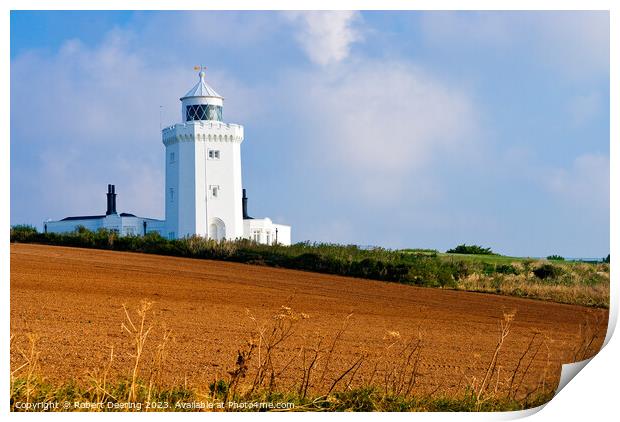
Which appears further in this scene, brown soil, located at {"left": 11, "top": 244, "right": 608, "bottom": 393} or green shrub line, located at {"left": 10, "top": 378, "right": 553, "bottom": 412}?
brown soil, located at {"left": 11, "top": 244, "right": 608, "bottom": 393}

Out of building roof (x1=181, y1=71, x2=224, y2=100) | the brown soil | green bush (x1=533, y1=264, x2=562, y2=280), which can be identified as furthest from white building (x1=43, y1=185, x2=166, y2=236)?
green bush (x1=533, y1=264, x2=562, y2=280)

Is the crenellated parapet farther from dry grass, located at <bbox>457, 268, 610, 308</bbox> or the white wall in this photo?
dry grass, located at <bbox>457, 268, 610, 308</bbox>

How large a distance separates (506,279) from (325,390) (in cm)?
262

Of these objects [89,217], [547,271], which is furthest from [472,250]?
[89,217]

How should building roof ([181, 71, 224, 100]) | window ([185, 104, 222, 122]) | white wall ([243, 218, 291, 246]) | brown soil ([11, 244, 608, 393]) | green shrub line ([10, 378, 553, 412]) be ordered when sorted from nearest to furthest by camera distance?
1. green shrub line ([10, 378, 553, 412])
2. brown soil ([11, 244, 608, 393])
3. building roof ([181, 71, 224, 100])
4. white wall ([243, 218, 291, 246])
5. window ([185, 104, 222, 122])

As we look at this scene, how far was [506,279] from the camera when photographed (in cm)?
735

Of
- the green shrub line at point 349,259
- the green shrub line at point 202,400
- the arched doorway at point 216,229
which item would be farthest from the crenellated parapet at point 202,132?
the green shrub line at point 202,400

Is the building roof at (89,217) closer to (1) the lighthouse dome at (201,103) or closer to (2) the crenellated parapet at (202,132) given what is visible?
(2) the crenellated parapet at (202,132)

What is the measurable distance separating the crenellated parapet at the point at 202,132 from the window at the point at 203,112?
7cm

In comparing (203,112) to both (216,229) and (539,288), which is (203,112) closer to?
(216,229)

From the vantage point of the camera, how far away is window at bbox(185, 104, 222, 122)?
7.53 m
